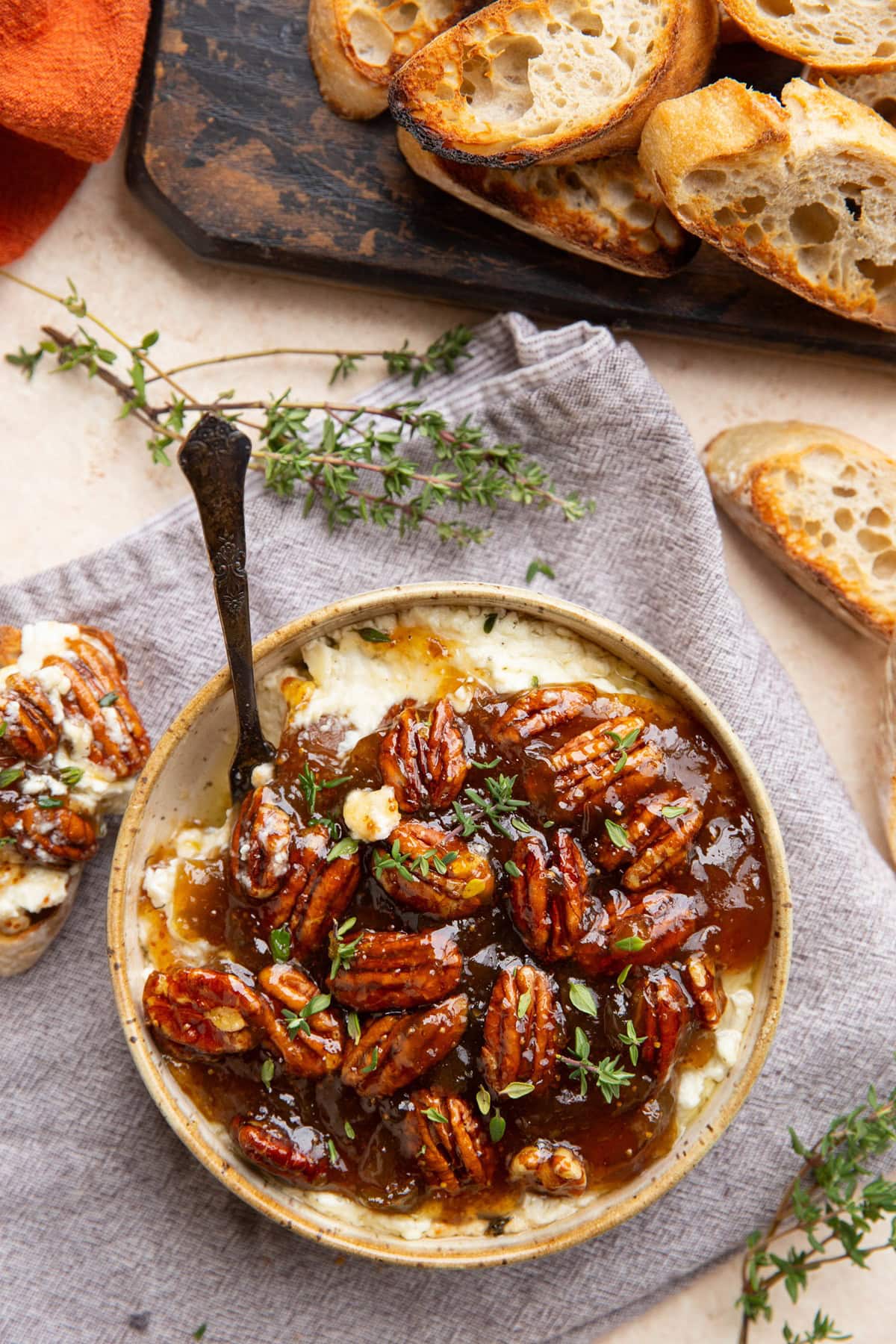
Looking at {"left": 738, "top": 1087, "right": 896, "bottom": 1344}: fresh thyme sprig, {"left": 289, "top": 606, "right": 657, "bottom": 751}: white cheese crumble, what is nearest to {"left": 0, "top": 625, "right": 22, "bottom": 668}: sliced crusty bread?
{"left": 289, "top": 606, "right": 657, "bottom": 751}: white cheese crumble

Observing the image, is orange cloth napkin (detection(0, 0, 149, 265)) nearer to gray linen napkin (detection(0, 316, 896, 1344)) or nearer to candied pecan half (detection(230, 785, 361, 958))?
gray linen napkin (detection(0, 316, 896, 1344))

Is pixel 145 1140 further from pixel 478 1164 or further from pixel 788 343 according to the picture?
pixel 788 343

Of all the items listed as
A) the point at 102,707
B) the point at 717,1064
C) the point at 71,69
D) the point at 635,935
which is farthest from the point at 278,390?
the point at 717,1064

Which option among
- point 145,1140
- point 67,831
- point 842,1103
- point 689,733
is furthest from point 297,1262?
point 689,733

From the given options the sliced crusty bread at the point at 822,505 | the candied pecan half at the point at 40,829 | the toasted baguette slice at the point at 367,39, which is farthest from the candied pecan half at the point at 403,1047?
the toasted baguette slice at the point at 367,39

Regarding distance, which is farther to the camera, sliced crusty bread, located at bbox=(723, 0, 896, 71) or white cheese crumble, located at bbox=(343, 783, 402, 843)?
sliced crusty bread, located at bbox=(723, 0, 896, 71)
